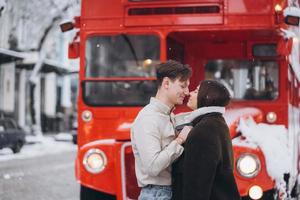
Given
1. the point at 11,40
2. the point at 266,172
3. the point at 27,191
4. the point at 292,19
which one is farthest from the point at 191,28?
the point at 11,40

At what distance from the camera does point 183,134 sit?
3979 millimetres

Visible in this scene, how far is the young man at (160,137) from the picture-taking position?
12.7ft

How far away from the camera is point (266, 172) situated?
21.3 feet

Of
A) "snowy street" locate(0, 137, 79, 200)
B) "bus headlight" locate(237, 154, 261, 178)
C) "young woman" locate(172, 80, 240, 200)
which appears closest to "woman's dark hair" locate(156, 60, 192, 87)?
"young woman" locate(172, 80, 240, 200)

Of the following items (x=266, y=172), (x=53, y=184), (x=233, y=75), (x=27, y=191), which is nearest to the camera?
(x=266, y=172)

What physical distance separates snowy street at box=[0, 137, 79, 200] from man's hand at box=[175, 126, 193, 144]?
7591mm

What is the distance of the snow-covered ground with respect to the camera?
20.2 m

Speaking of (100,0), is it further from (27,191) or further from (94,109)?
(27,191)

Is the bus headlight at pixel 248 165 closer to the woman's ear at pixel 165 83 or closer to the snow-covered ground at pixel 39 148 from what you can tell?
the woman's ear at pixel 165 83

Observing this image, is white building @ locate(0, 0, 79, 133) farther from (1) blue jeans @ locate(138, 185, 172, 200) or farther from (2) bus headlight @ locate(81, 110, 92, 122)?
(1) blue jeans @ locate(138, 185, 172, 200)

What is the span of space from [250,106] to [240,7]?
4.04 ft

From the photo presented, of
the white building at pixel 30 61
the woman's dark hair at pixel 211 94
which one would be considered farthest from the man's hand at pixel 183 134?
the white building at pixel 30 61

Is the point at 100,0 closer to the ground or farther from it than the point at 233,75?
farther from it

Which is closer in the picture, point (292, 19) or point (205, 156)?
point (205, 156)
